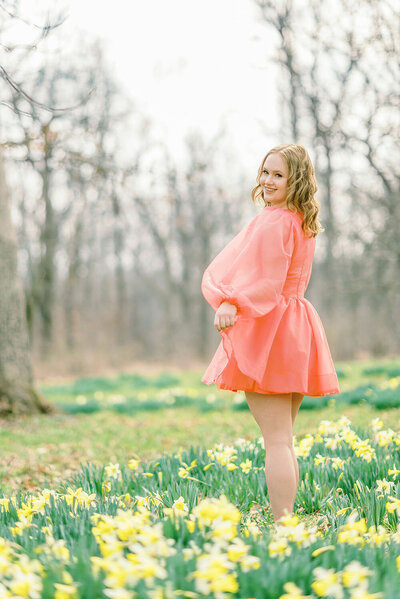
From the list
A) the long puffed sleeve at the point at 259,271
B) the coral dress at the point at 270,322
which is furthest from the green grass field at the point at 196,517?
the long puffed sleeve at the point at 259,271

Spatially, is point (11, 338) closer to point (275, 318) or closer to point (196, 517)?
point (275, 318)

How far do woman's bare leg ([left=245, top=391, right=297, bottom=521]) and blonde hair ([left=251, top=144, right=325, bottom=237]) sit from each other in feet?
2.73

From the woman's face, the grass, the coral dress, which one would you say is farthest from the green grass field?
the woman's face

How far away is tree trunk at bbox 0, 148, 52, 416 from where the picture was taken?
662 cm

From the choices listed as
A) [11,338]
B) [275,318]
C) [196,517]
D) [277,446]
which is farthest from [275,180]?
[11,338]

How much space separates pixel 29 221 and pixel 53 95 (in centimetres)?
617

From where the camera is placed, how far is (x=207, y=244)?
77.4ft

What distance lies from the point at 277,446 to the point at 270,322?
0.55 metres

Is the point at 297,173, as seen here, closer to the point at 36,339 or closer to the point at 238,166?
the point at 36,339

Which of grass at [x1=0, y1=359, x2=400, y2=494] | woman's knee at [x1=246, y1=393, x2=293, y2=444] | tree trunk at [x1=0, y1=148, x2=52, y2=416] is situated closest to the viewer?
woman's knee at [x1=246, y1=393, x2=293, y2=444]

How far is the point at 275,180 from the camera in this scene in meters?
2.71

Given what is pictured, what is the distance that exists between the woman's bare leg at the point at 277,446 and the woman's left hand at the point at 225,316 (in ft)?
1.25

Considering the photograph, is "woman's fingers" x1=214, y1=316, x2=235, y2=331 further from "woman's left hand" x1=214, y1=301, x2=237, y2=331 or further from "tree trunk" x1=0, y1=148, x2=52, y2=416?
"tree trunk" x1=0, y1=148, x2=52, y2=416

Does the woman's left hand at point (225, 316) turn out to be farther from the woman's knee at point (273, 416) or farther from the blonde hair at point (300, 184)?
the blonde hair at point (300, 184)
